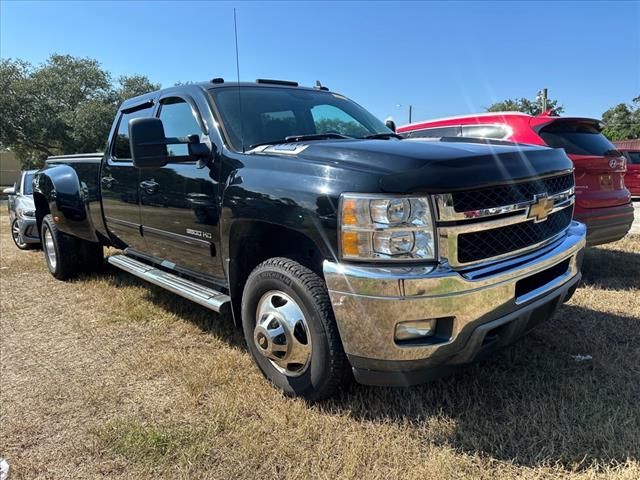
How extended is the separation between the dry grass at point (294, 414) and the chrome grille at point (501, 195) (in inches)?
44.8

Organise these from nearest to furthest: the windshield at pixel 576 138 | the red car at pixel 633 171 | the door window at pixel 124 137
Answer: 1. the door window at pixel 124 137
2. the windshield at pixel 576 138
3. the red car at pixel 633 171

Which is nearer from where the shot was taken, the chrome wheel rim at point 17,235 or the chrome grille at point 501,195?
the chrome grille at point 501,195

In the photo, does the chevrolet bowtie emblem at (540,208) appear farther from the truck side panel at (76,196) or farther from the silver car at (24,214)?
the silver car at (24,214)

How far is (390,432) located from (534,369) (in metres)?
1.19

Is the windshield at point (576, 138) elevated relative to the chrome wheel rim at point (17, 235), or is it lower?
elevated

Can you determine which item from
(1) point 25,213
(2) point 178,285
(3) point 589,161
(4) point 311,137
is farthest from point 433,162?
(1) point 25,213

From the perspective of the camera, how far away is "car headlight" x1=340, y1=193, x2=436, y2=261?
7.53 feet

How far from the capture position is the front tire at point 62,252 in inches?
232

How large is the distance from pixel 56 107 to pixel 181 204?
31457 millimetres

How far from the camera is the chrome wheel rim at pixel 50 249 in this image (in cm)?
615

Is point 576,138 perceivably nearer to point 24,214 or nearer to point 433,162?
point 433,162

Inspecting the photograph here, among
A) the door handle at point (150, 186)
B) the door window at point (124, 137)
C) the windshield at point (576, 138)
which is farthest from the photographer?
the windshield at point (576, 138)

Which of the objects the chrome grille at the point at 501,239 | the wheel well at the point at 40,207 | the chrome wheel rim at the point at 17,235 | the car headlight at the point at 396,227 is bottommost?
Result: the chrome wheel rim at the point at 17,235

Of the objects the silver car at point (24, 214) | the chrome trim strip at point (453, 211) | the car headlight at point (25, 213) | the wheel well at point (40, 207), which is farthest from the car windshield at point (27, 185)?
the chrome trim strip at point (453, 211)
